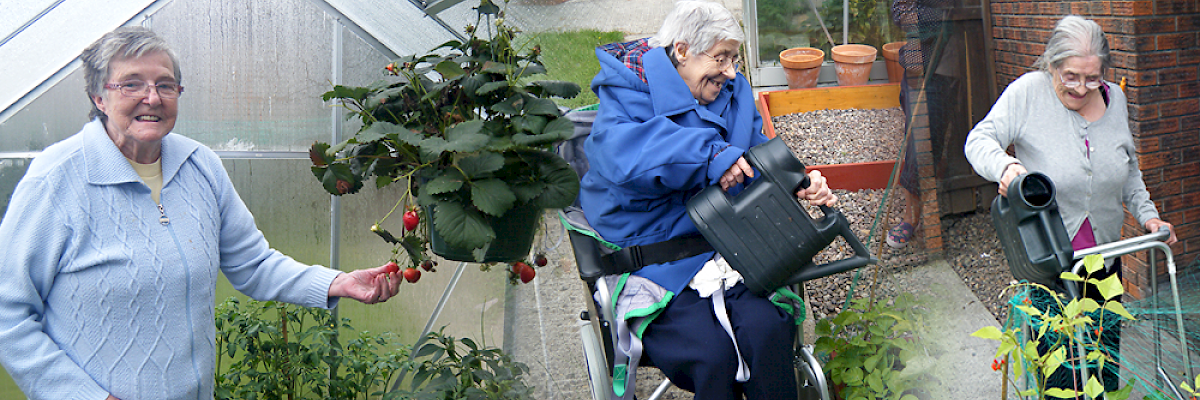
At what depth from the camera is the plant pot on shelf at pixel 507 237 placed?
85.9 inches

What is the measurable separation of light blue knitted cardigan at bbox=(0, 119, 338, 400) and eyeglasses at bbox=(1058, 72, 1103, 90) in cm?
175

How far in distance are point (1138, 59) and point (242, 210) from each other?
1.89m

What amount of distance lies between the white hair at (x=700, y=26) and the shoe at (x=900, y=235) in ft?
2.20

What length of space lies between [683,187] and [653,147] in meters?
0.14

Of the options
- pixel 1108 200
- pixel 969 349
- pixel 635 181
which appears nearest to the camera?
pixel 1108 200

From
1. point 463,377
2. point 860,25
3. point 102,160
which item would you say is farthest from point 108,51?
point 860,25

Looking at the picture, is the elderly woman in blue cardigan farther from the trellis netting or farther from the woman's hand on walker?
the woman's hand on walker

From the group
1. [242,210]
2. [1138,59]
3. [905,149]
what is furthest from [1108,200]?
[242,210]

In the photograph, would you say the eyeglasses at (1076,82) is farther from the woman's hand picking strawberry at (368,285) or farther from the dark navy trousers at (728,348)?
the woman's hand picking strawberry at (368,285)

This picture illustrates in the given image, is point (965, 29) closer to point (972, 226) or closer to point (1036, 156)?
point (1036, 156)

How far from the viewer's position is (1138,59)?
130 cm

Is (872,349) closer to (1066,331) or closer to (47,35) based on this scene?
(1066,331)

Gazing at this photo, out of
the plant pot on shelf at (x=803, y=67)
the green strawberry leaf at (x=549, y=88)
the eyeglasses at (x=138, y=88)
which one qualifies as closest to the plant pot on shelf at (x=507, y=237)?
the green strawberry leaf at (x=549, y=88)

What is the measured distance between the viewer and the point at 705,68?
230cm
